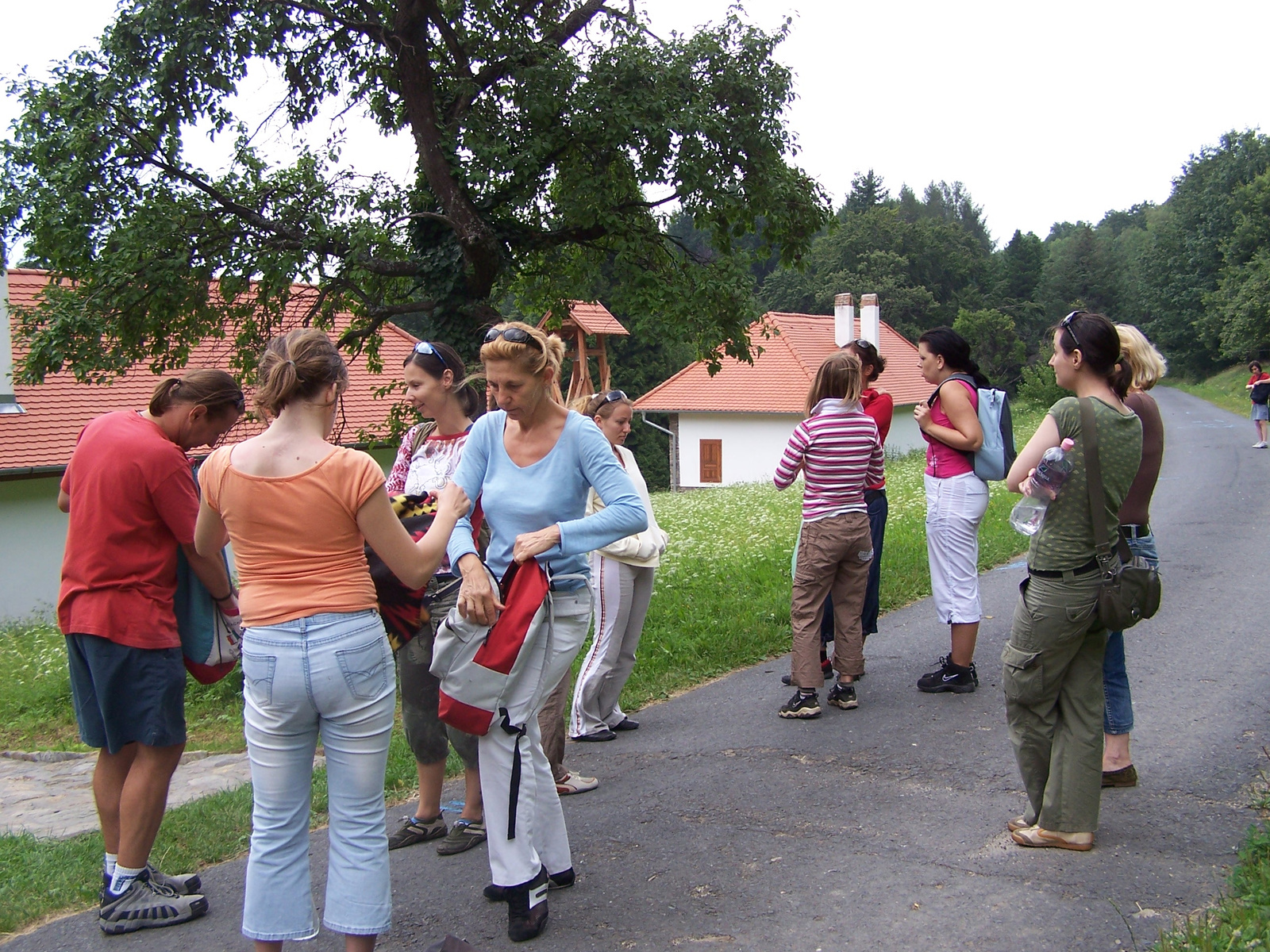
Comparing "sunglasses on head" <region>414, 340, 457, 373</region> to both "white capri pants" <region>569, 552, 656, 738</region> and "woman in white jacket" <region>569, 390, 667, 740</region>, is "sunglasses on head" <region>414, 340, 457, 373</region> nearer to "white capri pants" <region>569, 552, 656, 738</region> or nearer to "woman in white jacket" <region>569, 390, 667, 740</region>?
"woman in white jacket" <region>569, 390, 667, 740</region>

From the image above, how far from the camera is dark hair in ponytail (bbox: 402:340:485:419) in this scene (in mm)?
4031

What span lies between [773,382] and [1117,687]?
137ft

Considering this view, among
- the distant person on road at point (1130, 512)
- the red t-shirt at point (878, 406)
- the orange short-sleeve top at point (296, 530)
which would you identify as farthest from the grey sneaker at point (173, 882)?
the red t-shirt at point (878, 406)

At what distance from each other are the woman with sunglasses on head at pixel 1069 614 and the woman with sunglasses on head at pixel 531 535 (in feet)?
4.98

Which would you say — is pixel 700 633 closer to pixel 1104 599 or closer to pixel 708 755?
pixel 708 755

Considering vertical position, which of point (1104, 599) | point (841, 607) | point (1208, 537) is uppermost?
point (1104, 599)

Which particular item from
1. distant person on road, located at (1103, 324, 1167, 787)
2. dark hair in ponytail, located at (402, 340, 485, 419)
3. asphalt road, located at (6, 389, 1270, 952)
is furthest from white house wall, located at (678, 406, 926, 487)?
dark hair in ponytail, located at (402, 340, 485, 419)

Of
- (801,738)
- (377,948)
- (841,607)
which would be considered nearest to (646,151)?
(841,607)

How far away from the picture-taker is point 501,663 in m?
3.30

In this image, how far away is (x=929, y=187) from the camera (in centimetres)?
11981

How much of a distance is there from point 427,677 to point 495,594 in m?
0.97

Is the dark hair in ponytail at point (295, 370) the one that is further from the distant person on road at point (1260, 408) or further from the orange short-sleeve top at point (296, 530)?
the distant person on road at point (1260, 408)

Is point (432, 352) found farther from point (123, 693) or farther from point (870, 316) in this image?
point (870, 316)

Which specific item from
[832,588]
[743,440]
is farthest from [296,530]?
[743,440]
